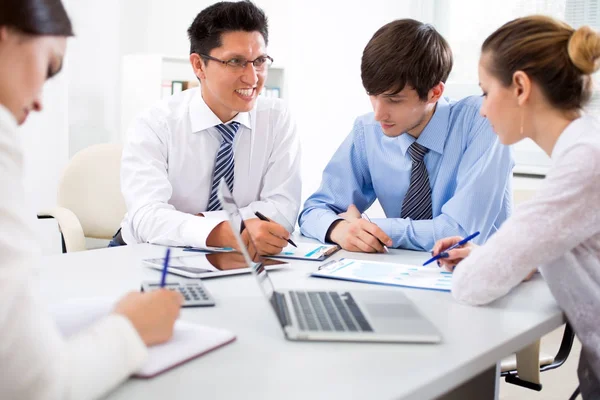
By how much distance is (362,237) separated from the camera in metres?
1.92

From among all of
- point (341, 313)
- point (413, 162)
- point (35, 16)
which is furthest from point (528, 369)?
point (35, 16)

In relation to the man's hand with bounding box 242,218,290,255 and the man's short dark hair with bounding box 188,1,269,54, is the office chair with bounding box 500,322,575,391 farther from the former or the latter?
the man's short dark hair with bounding box 188,1,269,54

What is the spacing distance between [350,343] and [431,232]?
929 mm

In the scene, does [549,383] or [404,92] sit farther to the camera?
[549,383]

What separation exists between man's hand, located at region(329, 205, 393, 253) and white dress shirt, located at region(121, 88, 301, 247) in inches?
14.2

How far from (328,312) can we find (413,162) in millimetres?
1056

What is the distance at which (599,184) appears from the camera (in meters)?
1.31

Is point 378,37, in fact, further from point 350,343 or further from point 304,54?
point 304,54

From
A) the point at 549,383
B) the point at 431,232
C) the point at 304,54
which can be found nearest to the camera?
the point at 431,232

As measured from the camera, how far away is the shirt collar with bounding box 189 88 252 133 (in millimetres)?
2326

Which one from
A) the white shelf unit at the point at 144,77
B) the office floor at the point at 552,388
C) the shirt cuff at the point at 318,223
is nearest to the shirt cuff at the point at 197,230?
the shirt cuff at the point at 318,223

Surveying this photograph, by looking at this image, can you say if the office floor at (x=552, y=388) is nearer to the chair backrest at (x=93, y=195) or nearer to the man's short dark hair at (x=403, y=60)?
the man's short dark hair at (x=403, y=60)

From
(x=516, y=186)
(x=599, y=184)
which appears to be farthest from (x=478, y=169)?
(x=516, y=186)

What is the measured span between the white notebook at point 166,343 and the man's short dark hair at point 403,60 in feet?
3.82
